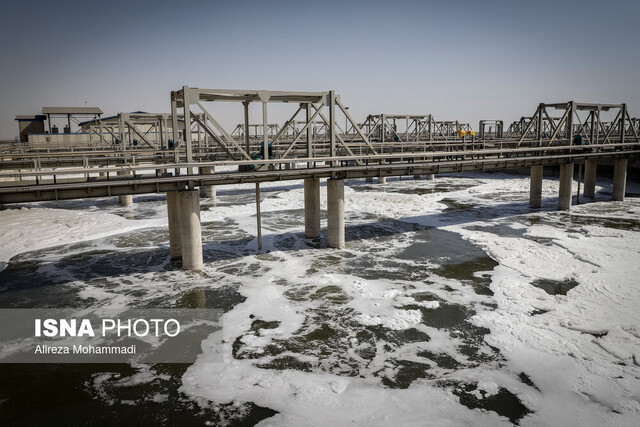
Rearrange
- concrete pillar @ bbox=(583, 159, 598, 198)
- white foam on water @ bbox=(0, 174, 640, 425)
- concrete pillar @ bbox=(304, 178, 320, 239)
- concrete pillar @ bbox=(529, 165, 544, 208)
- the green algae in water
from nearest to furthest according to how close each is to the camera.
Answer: white foam on water @ bbox=(0, 174, 640, 425) → the green algae in water → concrete pillar @ bbox=(304, 178, 320, 239) → concrete pillar @ bbox=(529, 165, 544, 208) → concrete pillar @ bbox=(583, 159, 598, 198)

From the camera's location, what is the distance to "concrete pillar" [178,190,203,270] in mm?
19203

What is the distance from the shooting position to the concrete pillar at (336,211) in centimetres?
2312

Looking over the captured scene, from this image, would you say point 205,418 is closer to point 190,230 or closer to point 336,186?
point 190,230

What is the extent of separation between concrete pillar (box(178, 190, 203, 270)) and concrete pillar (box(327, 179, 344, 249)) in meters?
6.89

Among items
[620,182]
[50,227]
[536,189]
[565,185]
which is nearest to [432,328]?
[565,185]

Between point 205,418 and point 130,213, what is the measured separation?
92.2 feet

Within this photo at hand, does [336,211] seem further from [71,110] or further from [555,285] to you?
[71,110]

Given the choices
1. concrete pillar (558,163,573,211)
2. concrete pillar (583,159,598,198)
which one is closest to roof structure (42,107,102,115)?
concrete pillar (558,163,573,211)

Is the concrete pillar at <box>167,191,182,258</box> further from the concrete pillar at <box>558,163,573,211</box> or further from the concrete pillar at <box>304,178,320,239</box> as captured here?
the concrete pillar at <box>558,163,573,211</box>

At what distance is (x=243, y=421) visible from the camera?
990 centimetres

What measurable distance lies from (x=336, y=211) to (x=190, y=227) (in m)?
7.46

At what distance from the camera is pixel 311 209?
2533 cm

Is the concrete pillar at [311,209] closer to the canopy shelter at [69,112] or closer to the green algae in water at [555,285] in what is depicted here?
the green algae in water at [555,285]

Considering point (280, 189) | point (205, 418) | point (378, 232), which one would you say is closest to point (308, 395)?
point (205, 418)
